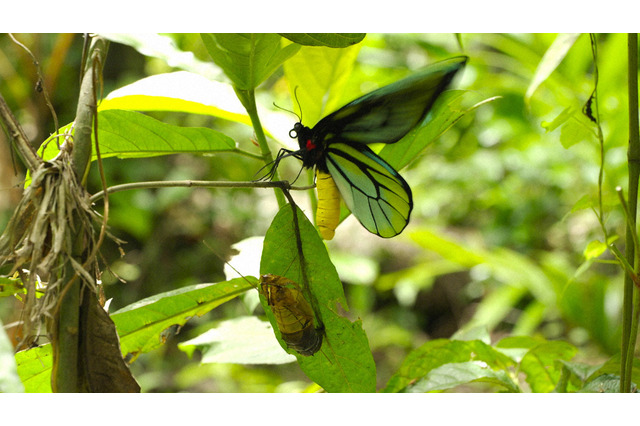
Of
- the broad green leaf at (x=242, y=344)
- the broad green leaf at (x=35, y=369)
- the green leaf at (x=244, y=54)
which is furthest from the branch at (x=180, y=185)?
the broad green leaf at (x=242, y=344)

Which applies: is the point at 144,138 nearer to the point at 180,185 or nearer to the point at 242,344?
the point at 180,185

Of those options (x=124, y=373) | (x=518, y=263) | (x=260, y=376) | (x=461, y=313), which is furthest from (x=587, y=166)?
(x=124, y=373)

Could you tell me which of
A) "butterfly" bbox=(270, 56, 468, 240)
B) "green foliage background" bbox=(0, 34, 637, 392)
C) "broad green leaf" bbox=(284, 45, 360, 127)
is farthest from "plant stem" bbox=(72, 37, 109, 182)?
"green foliage background" bbox=(0, 34, 637, 392)

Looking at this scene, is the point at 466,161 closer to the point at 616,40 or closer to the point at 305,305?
the point at 616,40

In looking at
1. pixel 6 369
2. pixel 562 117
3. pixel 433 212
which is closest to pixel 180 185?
pixel 6 369

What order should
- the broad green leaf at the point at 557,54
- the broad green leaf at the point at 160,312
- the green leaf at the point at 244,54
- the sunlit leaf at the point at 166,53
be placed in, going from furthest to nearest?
the broad green leaf at the point at 557,54
the broad green leaf at the point at 160,312
the green leaf at the point at 244,54
the sunlit leaf at the point at 166,53

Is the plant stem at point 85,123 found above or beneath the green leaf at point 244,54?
beneath

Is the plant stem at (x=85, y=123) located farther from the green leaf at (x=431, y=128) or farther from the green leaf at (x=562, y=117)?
the green leaf at (x=562, y=117)
